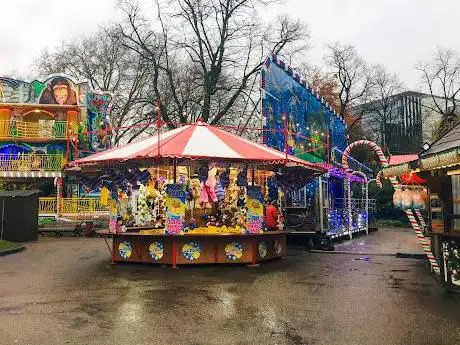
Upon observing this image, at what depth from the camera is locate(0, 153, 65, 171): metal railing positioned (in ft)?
93.6

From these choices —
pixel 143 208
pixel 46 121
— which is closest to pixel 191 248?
pixel 143 208

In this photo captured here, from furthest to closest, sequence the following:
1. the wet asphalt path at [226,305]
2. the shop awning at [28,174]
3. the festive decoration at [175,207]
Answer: the shop awning at [28,174] < the festive decoration at [175,207] < the wet asphalt path at [226,305]

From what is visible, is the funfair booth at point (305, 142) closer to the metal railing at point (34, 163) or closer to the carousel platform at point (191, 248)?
the carousel platform at point (191, 248)

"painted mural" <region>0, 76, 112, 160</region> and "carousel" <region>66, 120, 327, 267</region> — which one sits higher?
"painted mural" <region>0, 76, 112, 160</region>

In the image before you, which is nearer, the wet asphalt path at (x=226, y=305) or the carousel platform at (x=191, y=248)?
the wet asphalt path at (x=226, y=305)

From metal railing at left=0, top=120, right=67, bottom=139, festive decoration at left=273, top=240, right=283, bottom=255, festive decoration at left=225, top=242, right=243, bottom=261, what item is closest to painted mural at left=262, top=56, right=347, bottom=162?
festive decoration at left=273, top=240, right=283, bottom=255

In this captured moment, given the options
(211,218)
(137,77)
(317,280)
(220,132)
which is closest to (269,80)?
(220,132)

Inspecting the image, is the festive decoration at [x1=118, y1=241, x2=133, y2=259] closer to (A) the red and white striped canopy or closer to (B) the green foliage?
(A) the red and white striped canopy

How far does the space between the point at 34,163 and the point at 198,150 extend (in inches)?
786

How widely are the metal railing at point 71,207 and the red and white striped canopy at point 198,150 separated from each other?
1352cm

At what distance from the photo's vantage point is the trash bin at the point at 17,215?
62.9ft

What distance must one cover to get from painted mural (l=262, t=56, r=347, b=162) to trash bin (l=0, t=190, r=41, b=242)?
10507mm

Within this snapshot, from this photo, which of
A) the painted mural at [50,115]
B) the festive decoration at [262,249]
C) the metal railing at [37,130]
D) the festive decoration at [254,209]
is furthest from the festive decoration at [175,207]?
the metal railing at [37,130]

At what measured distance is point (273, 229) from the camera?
13.8m
